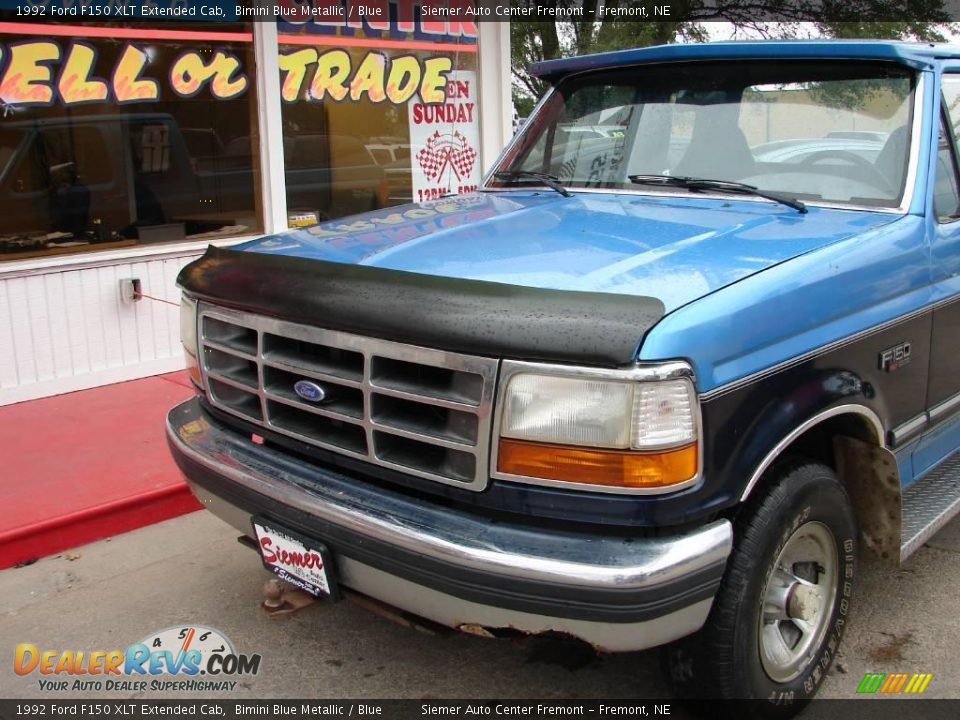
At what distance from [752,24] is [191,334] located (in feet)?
46.1

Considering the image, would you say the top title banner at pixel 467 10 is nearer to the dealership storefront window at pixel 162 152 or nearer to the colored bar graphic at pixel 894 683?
the dealership storefront window at pixel 162 152

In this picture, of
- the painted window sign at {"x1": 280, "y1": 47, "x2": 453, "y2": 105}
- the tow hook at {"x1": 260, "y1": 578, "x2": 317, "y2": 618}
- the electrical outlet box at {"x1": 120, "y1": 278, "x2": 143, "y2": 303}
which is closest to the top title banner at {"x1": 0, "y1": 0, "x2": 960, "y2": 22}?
the painted window sign at {"x1": 280, "y1": 47, "x2": 453, "y2": 105}

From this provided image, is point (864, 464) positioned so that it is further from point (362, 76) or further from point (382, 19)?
point (382, 19)

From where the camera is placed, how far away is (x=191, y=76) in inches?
255

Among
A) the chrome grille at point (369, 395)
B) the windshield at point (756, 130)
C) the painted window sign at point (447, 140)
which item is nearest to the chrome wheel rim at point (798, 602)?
the chrome grille at point (369, 395)

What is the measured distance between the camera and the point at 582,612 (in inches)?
91.0

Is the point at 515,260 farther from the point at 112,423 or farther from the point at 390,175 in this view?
the point at 390,175

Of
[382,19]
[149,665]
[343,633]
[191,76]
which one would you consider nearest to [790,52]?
Answer: [343,633]

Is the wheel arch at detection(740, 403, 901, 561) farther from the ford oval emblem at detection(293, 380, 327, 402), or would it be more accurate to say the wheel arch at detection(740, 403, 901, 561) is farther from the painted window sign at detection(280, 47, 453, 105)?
the painted window sign at detection(280, 47, 453, 105)

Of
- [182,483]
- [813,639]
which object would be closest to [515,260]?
[813,639]

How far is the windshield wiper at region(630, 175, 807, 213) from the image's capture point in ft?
11.0

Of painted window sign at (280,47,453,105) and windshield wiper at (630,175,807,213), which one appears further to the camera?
painted window sign at (280,47,453,105)

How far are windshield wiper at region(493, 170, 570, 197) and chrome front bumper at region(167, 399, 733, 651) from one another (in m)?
1.66

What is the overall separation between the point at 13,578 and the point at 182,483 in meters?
0.86
